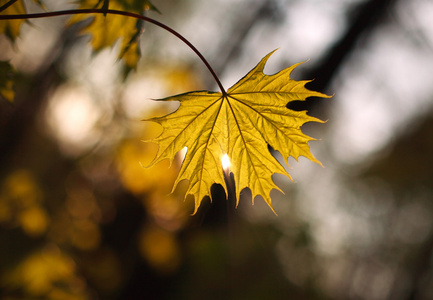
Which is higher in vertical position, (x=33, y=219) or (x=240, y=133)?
(x=33, y=219)

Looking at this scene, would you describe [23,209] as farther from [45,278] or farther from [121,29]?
[121,29]

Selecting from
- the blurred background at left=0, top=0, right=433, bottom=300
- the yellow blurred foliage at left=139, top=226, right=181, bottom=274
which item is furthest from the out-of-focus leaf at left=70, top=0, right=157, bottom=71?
the yellow blurred foliage at left=139, top=226, right=181, bottom=274

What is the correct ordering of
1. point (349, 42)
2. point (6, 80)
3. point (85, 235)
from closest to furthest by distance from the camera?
point (6, 80), point (349, 42), point (85, 235)

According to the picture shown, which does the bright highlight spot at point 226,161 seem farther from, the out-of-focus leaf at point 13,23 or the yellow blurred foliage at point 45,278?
the yellow blurred foliage at point 45,278

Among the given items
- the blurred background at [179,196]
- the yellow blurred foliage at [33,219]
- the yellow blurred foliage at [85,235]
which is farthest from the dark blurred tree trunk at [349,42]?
the yellow blurred foliage at [85,235]

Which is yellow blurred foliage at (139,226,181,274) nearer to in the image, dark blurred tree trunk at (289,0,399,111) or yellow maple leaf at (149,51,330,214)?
dark blurred tree trunk at (289,0,399,111)

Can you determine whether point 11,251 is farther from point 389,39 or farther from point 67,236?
point 389,39

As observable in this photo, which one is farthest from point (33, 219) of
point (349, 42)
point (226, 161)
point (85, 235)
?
point (349, 42)
